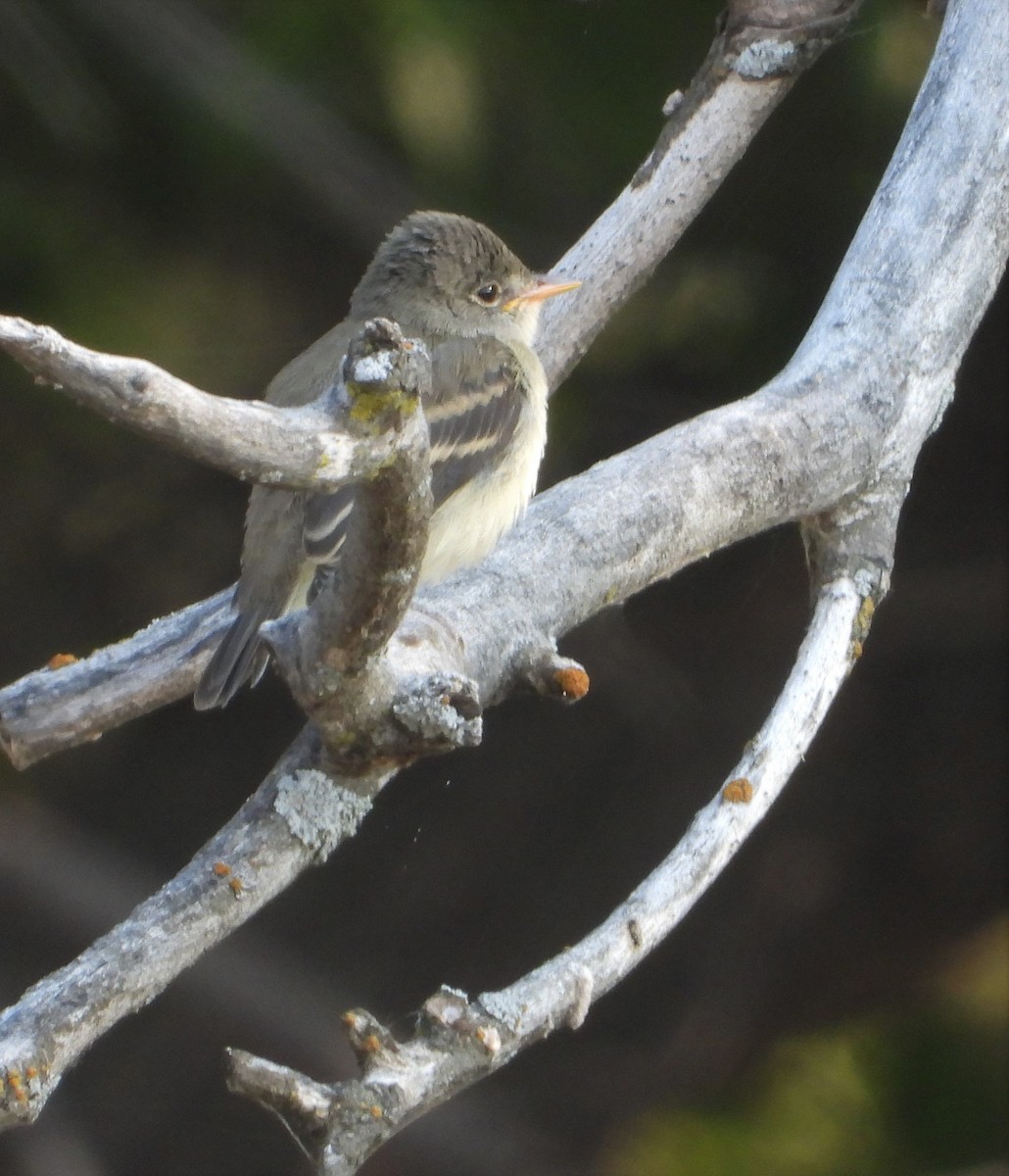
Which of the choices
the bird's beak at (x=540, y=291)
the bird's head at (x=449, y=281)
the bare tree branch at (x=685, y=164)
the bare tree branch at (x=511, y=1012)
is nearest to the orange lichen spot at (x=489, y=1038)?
the bare tree branch at (x=511, y=1012)

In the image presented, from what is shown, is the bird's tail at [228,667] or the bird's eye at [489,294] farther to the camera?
the bird's eye at [489,294]

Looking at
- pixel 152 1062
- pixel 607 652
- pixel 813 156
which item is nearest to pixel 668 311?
pixel 813 156

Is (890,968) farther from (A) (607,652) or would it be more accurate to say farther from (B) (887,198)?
(B) (887,198)

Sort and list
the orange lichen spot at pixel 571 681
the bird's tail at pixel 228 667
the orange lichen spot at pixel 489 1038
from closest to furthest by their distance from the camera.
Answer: the orange lichen spot at pixel 489 1038, the orange lichen spot at pixel 571 681, the bird's tail at pixel 228 667

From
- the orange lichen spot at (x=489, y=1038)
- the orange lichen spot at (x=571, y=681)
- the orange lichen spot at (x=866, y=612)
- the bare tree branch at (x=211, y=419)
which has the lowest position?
the orange lichen spot at (x=489, y=1038)

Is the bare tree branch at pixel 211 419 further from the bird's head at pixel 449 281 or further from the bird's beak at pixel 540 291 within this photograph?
the bird's head at pixel 449 281

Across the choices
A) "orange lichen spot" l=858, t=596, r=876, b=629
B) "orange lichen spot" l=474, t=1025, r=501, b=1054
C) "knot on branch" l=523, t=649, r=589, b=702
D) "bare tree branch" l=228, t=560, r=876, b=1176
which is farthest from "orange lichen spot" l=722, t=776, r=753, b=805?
"orange lichen spot" l=474, t=1025, r=501, b=1054

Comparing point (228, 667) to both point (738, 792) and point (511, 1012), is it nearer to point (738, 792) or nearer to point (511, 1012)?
point (738, 792)

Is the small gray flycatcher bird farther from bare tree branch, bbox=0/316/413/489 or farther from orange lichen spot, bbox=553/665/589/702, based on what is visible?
bare tree branch, bbox=0/316/413/489
